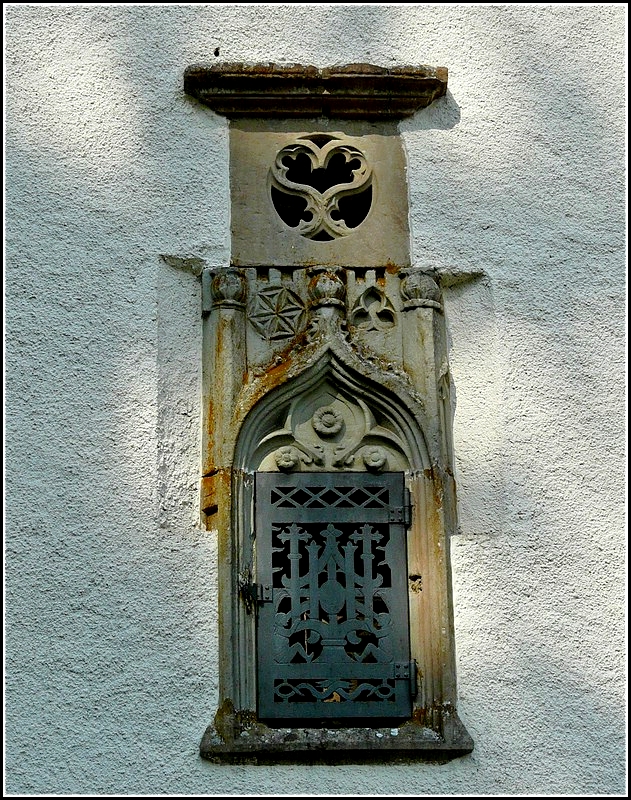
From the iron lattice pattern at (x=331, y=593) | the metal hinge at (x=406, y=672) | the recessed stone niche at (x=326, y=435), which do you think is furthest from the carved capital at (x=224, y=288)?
the metal hinge at (x=406, y=672)

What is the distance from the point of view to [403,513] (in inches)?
217

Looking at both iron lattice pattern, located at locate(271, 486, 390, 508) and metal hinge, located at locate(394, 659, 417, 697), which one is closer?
metal hinge, located at locate(394, 659, 417, 697)

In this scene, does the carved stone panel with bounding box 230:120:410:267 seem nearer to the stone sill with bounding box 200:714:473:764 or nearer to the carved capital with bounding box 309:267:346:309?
the carved capital with bounding box 309:267:346:309

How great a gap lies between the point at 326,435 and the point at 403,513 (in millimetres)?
357

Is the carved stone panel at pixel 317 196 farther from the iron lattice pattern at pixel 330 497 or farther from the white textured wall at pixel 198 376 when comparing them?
the iron lattice pattern at pixel 330 497

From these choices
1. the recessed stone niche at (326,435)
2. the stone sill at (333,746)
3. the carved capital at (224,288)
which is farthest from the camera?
the carved capital at (224,288)

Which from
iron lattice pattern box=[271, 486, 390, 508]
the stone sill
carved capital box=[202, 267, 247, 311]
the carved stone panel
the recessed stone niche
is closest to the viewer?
the stone sill

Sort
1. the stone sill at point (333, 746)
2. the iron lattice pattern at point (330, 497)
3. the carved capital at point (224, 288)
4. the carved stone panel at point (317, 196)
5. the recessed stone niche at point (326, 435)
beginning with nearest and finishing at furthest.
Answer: the stone sill at point (333, 746)
the recessed stone niche at point (326, 435)
the iron lattice pattern at point (330, 497)
the carved capital at point (224, 288)
the carved stone panel at point (317, 196)

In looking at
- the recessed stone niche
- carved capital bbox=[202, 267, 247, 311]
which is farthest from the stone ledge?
carved capital bbox=[202, 267, 247, 311]

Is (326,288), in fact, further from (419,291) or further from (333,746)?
(333,746)

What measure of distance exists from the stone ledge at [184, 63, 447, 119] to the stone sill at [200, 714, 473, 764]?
6.91ft

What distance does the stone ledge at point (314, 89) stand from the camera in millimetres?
5848

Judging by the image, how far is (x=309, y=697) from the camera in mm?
5312

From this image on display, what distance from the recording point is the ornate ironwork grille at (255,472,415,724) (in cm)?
532
